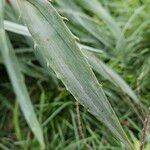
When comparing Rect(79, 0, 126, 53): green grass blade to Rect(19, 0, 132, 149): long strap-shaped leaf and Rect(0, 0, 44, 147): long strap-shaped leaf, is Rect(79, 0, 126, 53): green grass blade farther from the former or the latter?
Rect(19, 0, 132, 149): long strap-shaped leaf

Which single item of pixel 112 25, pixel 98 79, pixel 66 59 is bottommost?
pixel 98 79

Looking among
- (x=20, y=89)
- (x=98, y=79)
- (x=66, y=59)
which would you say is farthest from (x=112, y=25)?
(x=66, y=59)

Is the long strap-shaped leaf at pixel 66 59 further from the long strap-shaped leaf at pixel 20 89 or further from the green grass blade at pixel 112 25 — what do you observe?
the green grass blade at pixel 112 25

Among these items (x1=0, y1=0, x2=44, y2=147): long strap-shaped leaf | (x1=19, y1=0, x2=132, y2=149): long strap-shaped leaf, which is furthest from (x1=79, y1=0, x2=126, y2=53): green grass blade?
(x1=19, y1=0, x2=132, y2=149): long strap-shaped leaf

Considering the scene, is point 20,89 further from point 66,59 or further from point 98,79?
point 66,59

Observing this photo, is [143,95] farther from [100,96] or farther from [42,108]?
[100,96]
